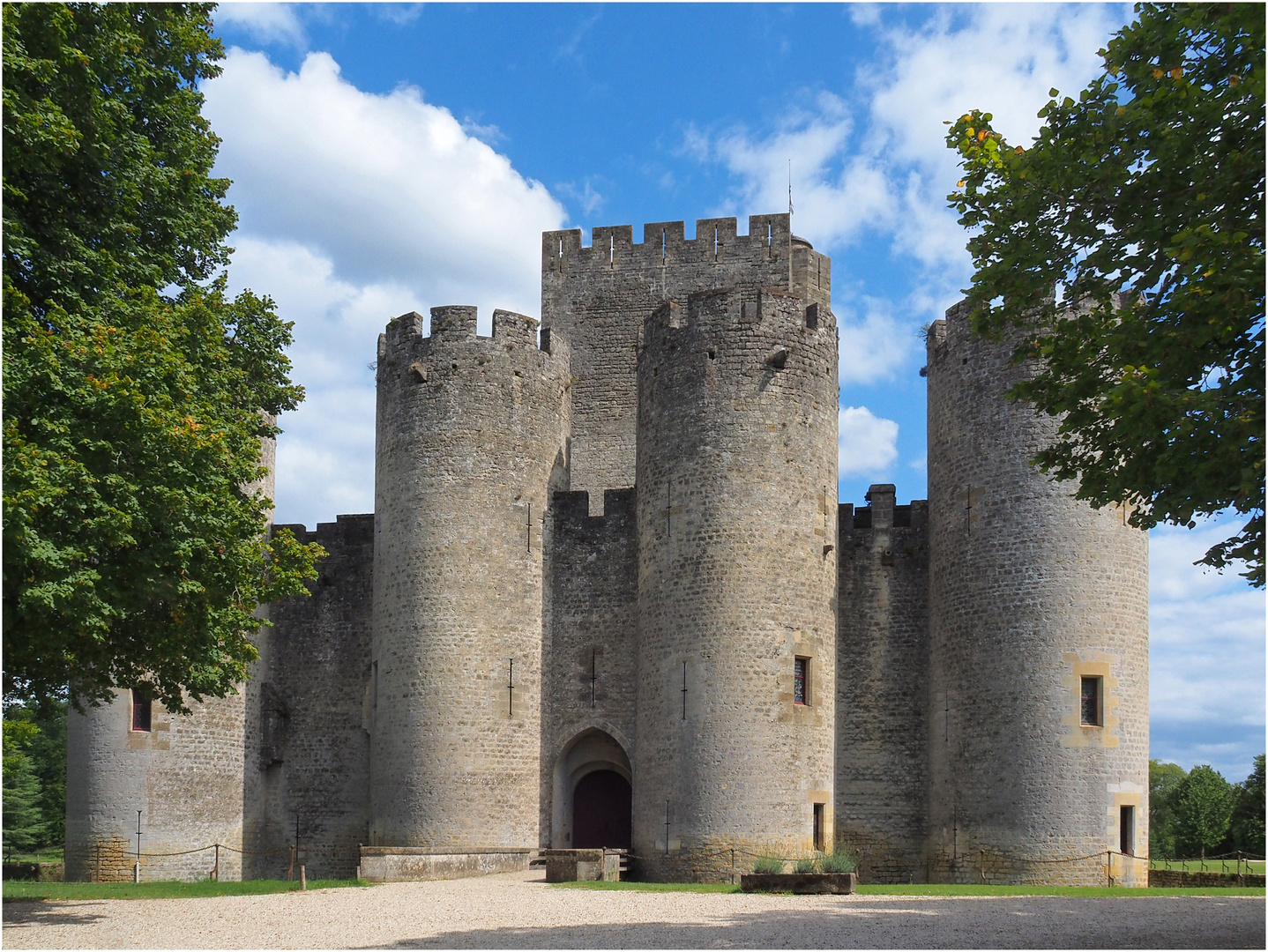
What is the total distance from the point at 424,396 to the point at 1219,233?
19.3 metres

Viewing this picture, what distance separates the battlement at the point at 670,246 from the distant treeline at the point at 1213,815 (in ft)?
105

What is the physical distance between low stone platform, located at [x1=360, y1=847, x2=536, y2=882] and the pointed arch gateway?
2.53 metres

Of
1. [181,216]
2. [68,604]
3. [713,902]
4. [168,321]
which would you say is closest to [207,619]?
→ [68,604]

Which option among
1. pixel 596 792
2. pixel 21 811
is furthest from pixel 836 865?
pixel 21 811

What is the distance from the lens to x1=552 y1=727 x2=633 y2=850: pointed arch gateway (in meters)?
30.0

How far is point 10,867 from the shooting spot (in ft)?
94.9

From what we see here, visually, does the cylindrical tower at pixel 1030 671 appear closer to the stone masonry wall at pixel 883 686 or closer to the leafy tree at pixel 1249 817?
the stone masonry wall at pixel 883 686

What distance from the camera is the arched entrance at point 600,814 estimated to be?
30391 mm

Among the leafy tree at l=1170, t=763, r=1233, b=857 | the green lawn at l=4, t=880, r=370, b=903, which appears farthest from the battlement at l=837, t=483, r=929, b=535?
the leafy tree at l=1170, t=763, r=1233, b=857

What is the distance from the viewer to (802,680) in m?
27.5

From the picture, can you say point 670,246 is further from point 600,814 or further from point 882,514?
point 600,814

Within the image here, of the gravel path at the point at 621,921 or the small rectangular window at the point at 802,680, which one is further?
the small rectangular window at the point at 802,680

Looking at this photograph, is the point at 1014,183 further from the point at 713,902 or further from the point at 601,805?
the point at 601,805

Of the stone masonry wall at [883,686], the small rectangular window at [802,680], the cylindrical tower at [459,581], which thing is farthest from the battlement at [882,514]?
the cylindrical tower at [459,581]
